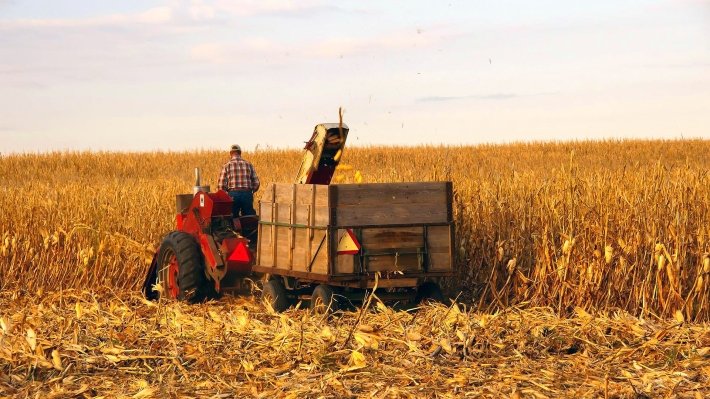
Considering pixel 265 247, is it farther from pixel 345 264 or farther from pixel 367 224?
pixel 367 224

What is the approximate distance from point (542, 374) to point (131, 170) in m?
28.6

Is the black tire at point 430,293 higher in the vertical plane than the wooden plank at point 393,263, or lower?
lower

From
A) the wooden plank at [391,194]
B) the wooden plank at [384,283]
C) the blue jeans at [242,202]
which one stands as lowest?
the wooden plank at [384,283]

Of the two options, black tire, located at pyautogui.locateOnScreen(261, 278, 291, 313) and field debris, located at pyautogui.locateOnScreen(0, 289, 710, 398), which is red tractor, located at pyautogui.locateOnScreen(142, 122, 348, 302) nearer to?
black tire, located at pyautogui.locateOnScreen(261, 278, 291, 313)

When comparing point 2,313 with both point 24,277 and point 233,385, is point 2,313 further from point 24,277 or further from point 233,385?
point 233,385

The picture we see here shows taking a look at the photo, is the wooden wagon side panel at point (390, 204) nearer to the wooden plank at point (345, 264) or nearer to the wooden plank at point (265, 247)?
the wooden plank at point (345, 264)

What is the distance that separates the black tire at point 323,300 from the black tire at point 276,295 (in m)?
0.49

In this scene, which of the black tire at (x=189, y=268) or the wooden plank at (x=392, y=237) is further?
the black tire at (x=189, y=268)

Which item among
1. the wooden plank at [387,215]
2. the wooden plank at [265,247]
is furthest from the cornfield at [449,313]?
the wooden plank at [387,215]

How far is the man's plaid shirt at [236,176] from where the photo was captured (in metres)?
11.0

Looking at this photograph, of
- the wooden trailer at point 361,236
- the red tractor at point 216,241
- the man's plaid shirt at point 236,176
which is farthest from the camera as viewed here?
the man's plaid shirt at point 236,176

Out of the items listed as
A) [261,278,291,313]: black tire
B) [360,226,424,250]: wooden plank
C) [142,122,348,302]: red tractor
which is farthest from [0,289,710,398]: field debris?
[142,122,348,302]: red tractor

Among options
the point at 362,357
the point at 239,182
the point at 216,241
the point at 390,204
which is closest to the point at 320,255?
the point at 390,204

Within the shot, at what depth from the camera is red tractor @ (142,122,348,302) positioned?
969 cm
